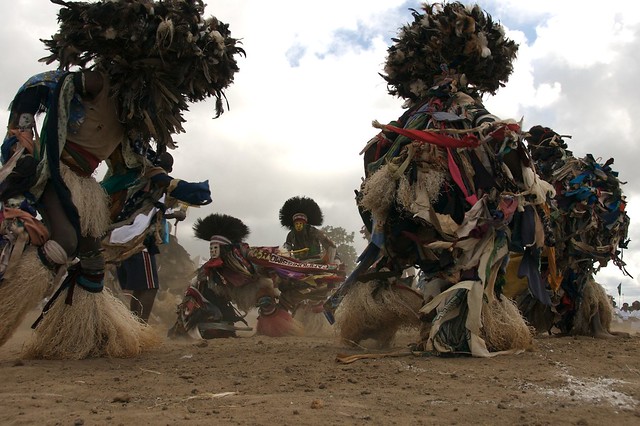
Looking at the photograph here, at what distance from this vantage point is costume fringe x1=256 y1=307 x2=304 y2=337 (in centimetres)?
842

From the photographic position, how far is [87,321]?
3852 mm

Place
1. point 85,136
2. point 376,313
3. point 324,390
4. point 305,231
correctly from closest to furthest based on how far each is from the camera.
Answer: point 324,390, point 85,136, point 376,313, point 305,231

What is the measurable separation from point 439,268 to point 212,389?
186 centimetres

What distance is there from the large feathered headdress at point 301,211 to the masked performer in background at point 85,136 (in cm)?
575

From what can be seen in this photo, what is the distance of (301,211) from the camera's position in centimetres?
1001

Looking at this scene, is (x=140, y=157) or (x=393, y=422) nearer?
(x=393, y=422)

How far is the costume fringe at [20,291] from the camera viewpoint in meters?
3.45

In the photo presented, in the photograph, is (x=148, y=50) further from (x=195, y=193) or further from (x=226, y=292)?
(x=226, y=292)

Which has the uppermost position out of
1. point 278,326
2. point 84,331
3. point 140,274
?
point 140,274

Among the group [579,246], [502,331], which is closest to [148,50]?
[502,331]

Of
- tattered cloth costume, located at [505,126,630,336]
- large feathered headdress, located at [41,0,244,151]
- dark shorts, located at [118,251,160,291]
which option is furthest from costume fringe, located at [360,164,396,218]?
dark shorts, located at [118,251,160,291]

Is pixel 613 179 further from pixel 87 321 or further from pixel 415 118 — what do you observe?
pixel 87 321

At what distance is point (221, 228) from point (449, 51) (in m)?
4.62


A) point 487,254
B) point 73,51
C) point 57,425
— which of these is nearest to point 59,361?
point 57,425
